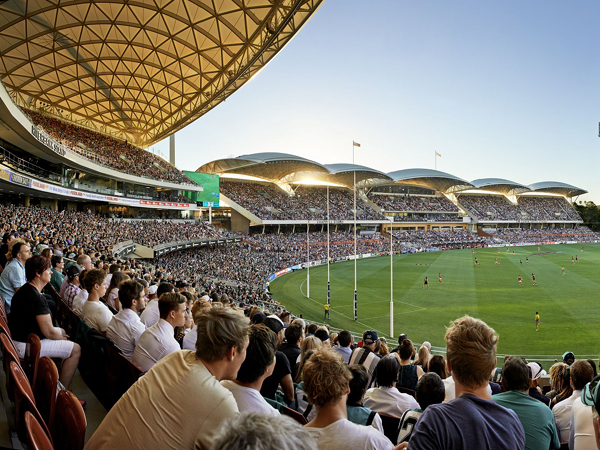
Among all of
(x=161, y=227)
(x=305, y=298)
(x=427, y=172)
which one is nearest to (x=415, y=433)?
(x=305, y=298)

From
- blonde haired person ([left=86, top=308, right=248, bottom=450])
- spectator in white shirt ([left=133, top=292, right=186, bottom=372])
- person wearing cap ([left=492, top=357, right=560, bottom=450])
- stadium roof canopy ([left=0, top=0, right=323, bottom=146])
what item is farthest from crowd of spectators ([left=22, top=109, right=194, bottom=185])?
→ person wearing cap ([left=492, top=357, right=560, bottom=450])

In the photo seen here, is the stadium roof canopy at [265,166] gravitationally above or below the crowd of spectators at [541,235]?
above

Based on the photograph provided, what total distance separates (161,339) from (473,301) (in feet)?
102

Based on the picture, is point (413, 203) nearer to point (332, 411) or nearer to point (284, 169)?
point (284, 169)

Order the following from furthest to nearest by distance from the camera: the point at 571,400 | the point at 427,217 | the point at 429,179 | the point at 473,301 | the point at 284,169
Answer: the point at 427,217 → the point at 429,179 → the point at 284,169 → the point at 473,301 → the point at 571,400

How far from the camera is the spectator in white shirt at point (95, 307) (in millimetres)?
5891

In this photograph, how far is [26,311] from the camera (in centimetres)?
495

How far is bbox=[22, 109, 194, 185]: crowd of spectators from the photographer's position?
36.2 m

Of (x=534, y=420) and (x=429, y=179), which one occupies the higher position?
(x=429, y=179)

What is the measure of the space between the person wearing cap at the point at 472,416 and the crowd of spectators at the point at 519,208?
107317 millimetres

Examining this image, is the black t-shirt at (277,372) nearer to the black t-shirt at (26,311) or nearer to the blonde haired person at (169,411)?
the blonde haired person at (169,411)

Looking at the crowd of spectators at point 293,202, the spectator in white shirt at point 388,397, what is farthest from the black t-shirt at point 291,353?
the crowd of spectators at point 293,202

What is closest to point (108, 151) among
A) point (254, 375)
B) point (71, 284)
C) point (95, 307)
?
point (71, 284)

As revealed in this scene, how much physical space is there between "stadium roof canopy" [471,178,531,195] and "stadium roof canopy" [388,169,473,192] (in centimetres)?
690
